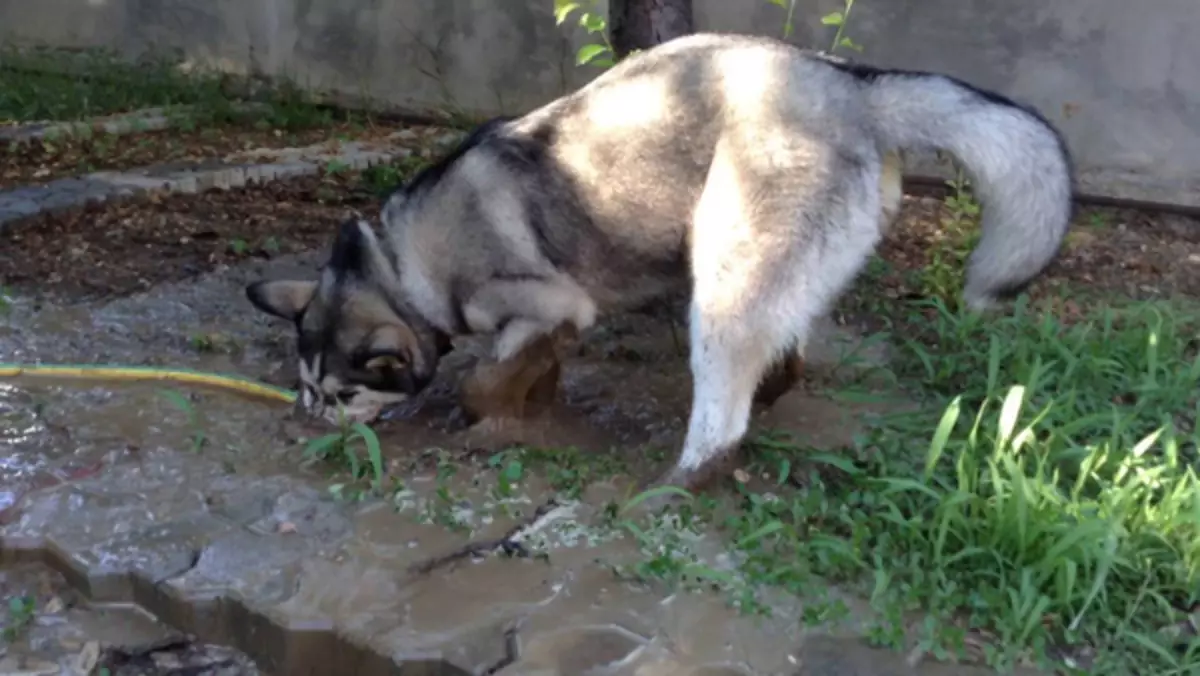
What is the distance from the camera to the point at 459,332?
3.70 meters

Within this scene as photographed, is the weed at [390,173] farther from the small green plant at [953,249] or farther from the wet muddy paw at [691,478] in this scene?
the wet muddy paw at [691,478]

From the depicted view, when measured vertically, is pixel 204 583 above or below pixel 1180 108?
below

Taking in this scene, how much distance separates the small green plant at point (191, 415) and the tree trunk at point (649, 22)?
96.4 inches

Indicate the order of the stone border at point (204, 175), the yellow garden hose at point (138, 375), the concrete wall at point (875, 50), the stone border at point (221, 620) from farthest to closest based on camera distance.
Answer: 1. the concrete wall at point (875, 50)
2. the stone border at point (204, 175)
3. the yellow garden hose at point (138, 375)
4. the stone border at point (221, 620)

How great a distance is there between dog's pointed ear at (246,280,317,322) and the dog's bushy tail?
188 cm

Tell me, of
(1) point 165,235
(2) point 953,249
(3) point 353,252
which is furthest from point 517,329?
(1) point 165,235

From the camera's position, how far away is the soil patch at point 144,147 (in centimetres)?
655

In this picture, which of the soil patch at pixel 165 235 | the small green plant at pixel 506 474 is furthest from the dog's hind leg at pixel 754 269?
the soil patch at pixel 165 235

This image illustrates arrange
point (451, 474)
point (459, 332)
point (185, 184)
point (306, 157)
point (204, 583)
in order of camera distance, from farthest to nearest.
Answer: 1. point (306, 157)
2. point (185, 184)
3. point (459, 332)
4. point (451, 474)
5. point (204, 583)

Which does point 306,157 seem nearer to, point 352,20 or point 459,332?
point 352,20

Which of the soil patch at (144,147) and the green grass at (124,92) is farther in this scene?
the green grass at (124,92)

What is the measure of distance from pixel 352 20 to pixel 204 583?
6.32 meters

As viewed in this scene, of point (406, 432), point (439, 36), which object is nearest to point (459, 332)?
point (406, 432)

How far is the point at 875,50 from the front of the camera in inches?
252
